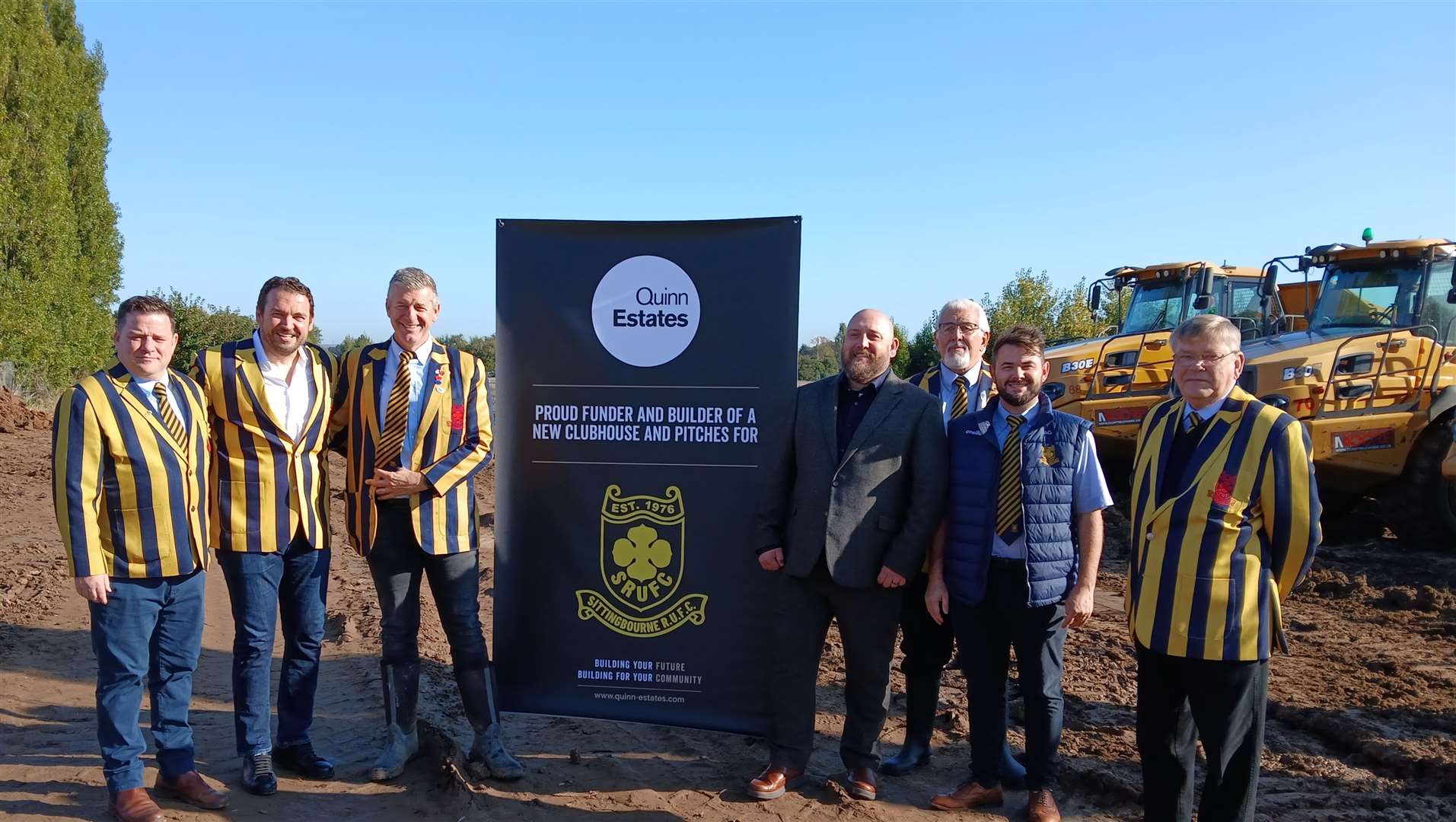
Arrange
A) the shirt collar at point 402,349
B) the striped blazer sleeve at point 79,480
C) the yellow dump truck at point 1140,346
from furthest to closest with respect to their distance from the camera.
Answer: the yellow dump truck at point 1140,346 < the shirt collar at point 402,349 < the striped blazer sleeve at point 79,480

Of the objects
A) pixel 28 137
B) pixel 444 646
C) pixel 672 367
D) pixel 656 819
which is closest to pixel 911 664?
→ pixel 656 819

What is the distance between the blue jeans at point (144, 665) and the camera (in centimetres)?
346

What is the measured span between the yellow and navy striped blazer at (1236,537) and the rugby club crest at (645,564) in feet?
6.23

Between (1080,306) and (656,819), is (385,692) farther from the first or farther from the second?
(1080,306)

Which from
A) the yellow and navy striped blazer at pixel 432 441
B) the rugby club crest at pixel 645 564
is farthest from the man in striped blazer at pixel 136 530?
the rugby club crest at pixel 645 564

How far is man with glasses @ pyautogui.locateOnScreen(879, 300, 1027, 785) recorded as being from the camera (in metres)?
4.18

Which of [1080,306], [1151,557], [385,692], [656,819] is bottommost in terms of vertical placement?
[656,819]

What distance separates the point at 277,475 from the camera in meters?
3.76

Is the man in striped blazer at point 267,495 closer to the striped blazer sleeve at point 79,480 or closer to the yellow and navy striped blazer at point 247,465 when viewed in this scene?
the yellow and navy striped blazer at point 247,465

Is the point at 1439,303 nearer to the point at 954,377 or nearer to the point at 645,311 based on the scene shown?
the point at 954,377

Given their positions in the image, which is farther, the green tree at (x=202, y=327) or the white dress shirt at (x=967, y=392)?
the green tree at (x=202, y=327)

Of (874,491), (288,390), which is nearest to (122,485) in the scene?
(288,390)

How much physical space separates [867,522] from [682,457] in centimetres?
89

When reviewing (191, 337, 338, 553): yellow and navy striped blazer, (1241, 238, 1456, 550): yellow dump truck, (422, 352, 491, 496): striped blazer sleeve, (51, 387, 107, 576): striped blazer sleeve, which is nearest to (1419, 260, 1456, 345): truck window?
(1241, 238, 1456, 550): yellow dump truck
